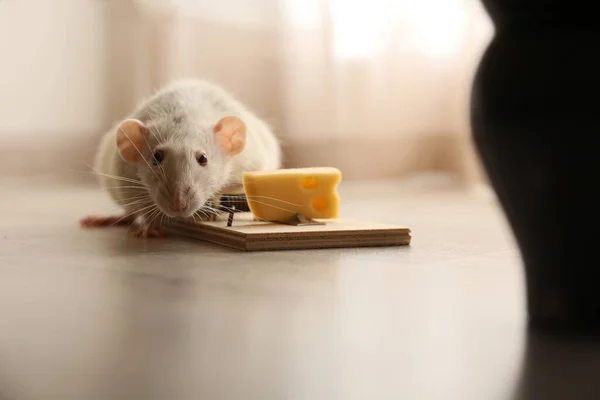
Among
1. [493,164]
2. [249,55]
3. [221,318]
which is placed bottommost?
[221,318]

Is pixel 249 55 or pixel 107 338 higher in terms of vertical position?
pixel 249 55

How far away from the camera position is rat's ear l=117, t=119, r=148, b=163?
1877 mm

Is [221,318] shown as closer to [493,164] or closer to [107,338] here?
[107,338]

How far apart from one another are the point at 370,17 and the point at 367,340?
317 centimetres

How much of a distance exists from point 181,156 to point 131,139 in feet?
0.45

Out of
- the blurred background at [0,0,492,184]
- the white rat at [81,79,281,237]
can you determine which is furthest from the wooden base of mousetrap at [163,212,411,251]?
the blurred background at [0,0,492,184]

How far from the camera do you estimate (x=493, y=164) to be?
0.86 m

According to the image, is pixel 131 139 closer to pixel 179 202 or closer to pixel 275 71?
pixel 179 202

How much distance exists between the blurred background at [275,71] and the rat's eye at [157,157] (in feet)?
6.96

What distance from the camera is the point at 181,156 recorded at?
183 cm

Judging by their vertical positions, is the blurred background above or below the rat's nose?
above

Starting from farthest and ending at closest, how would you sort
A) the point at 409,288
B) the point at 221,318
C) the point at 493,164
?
the point at 409,288
the point at 221,318
the point at 493,164

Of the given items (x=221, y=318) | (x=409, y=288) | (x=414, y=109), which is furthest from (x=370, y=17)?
(x=221, y=318)

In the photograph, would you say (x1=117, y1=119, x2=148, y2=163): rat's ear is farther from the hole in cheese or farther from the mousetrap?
the hole in cheese
